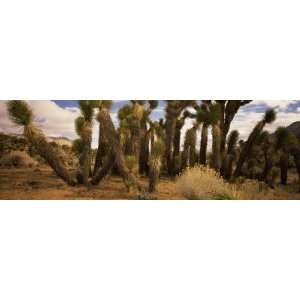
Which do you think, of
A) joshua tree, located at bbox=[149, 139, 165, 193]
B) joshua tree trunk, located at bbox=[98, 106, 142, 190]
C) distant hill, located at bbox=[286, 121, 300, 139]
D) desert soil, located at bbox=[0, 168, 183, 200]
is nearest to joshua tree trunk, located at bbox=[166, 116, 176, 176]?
joshua tree, located at bbox=[149, 139, 165, 193]

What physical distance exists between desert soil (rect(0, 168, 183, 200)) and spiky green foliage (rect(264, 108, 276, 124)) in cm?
138

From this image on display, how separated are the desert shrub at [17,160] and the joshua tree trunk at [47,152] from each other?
139mm

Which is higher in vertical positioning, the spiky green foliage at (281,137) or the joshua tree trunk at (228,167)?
the spiky green foliage at (281,137)

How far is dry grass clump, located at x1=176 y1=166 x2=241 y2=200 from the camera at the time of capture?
15.5 feet

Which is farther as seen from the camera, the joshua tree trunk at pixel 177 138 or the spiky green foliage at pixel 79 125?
the joshua tree trunk at pixel 177 138

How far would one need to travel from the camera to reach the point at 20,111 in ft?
15.0

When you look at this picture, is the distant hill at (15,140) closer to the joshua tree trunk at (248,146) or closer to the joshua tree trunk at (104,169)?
the joshua tree trunk at (104,169)

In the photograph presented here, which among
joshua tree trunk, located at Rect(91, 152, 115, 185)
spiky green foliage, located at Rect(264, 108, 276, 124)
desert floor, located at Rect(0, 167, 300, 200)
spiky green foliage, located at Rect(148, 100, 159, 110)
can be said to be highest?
spiky green foliage, located at Rect(148, 100, 159, 110)

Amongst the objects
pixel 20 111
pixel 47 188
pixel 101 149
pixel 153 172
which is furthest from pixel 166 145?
pixel 20 111

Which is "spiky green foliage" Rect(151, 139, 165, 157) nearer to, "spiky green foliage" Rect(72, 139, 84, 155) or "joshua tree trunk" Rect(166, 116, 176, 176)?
"joshua tree trunk" Rect(166, 116, 176, 176)

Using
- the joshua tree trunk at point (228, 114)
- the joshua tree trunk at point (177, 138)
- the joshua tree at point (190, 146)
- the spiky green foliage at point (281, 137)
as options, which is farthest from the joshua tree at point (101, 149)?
the spiky green foliage at point (281, 137)

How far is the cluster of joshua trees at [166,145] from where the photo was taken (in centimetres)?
468
